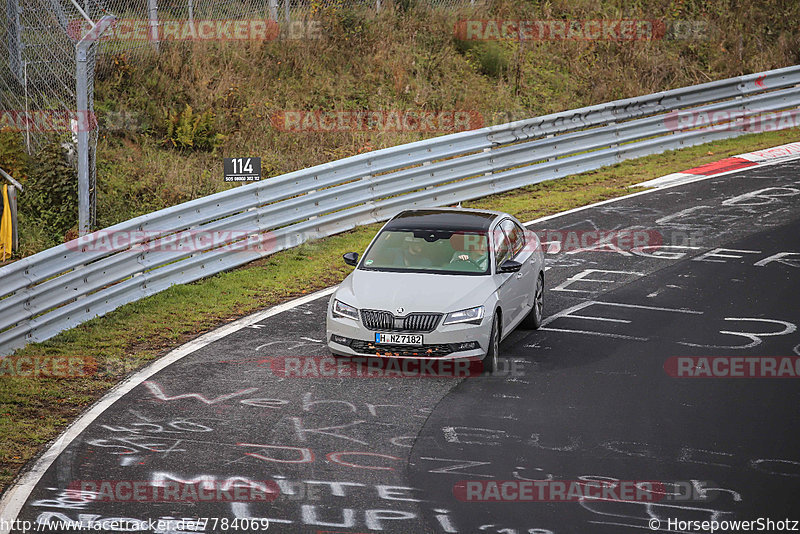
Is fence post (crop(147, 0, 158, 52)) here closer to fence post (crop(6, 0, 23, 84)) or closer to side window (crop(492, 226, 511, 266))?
fence post (crop(6, 0, 23, 84))

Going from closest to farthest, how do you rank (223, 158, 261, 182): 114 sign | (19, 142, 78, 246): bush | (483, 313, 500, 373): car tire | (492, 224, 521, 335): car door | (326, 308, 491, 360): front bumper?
(326, 308, 491, 360): front bumper < (483, 313, 500, 373): car tire < (492, 224, 521, 335): car door < (223, 158, 261, 182): 114 sign < (19, 142, 78, 246): bush

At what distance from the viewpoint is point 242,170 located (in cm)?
1520

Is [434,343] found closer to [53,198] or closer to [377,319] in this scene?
[377,319]

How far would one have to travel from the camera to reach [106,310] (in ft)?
42.4

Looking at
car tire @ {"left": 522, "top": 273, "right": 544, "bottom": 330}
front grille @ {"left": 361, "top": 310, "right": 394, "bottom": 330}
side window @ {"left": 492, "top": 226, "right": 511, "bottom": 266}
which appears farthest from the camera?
car tire @ {"left": 522, "top": 273, "right": 544, "bottom": 330}

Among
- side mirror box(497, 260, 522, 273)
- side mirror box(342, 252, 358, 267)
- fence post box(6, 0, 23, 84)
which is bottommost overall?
side mirror box(497, 260, 522, 273)

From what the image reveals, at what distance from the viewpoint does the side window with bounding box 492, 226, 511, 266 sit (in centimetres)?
1184

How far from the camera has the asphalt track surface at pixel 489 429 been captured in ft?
25.2

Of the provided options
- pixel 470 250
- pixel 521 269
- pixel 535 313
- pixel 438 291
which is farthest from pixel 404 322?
pixel 535 313

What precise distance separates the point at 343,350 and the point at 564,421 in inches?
106

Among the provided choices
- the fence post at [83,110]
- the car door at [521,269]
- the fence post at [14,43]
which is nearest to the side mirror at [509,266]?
the car door at [521,269]

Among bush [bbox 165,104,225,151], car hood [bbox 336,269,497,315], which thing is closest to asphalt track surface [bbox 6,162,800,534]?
car hood [bbox 336,269,497,315]

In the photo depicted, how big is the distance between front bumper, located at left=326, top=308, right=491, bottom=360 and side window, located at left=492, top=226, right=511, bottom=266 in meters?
1.24

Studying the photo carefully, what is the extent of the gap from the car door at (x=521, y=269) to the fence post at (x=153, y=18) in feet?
39.1
